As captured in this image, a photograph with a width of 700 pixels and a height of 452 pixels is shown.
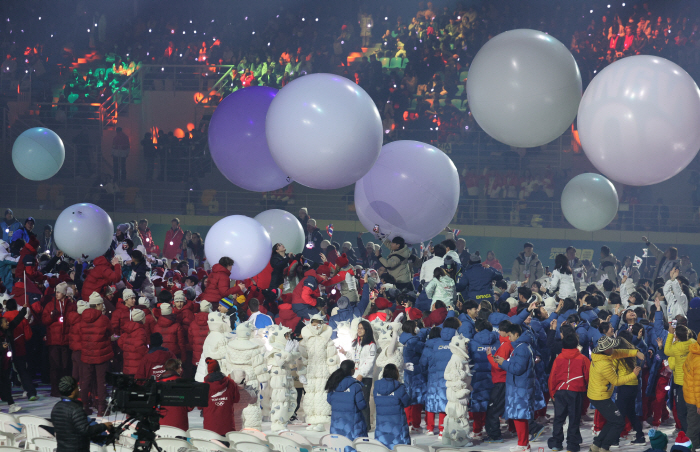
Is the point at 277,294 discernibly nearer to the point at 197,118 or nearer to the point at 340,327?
the point at 340,327

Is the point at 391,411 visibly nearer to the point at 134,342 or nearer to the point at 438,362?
the point at 438,362

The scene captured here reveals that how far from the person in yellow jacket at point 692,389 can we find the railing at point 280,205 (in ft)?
38.1

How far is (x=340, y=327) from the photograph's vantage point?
351 inches

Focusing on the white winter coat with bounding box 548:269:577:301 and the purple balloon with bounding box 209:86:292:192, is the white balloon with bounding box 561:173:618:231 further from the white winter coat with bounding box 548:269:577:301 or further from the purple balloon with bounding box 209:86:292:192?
the purple balloon with bounding box 209:86:292:192

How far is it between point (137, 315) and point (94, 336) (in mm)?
552

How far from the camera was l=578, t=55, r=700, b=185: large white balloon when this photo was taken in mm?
7078

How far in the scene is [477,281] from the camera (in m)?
10.3

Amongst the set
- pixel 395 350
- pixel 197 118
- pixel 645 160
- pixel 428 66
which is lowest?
pixel 395 350

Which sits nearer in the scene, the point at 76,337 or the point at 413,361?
the point at 413,361

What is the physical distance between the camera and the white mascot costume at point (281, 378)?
8320mm

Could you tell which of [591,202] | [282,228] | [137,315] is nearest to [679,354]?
[591,202]

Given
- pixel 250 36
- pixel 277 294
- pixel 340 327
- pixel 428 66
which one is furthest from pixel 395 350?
pixel 250 36

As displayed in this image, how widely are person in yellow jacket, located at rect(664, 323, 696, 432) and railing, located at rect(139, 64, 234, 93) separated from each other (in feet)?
51.5

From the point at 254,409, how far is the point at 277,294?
2.85 meters
